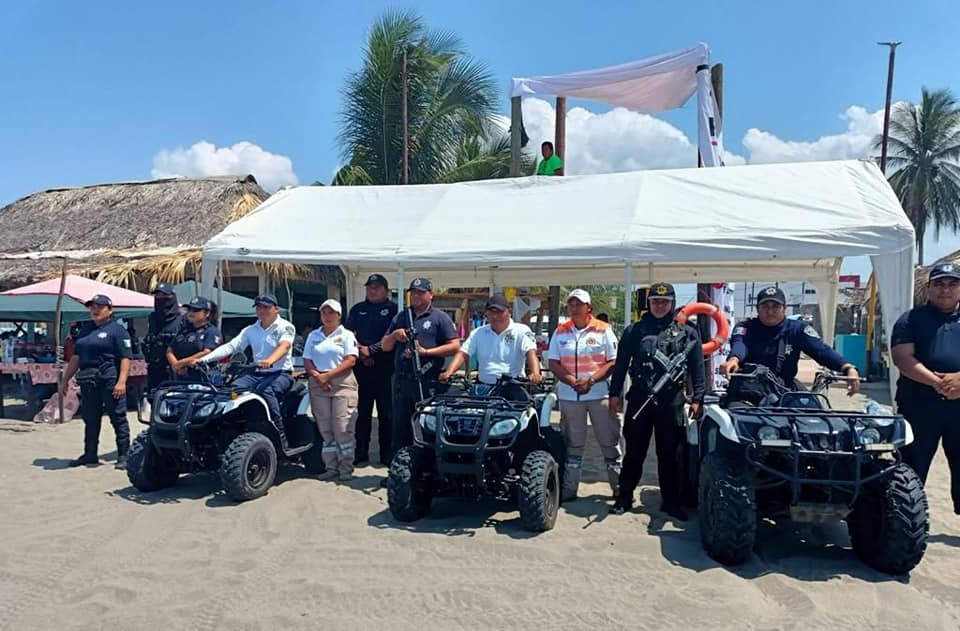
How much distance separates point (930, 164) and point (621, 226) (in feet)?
100

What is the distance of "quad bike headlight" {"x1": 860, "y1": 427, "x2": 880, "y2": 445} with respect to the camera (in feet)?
12.9

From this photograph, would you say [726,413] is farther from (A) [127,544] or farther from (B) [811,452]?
(A) [127,544]

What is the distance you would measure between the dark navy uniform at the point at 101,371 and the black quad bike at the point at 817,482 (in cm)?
516

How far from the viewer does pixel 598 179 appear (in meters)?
8.54

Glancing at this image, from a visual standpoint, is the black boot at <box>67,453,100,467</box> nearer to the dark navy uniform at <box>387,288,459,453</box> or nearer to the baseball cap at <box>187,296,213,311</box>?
the baseball cap at <box>187,296,213,311</box>

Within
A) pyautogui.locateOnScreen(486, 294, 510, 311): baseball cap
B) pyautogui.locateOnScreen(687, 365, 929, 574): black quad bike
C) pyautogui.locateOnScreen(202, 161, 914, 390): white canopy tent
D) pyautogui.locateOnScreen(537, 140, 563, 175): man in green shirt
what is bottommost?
pyautogui.locateOnScreen(687, 365, 929, 574): black quad bike

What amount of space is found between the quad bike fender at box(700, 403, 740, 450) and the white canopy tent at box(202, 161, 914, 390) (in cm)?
224

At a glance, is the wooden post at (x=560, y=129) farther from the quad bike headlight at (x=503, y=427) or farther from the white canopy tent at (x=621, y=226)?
the quad bike headlight at (x=503, y=427)

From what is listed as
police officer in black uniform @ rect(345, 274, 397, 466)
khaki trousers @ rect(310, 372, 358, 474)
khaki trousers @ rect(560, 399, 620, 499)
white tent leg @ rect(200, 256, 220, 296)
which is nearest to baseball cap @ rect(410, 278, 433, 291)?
police officer in black uniform @ rect(345, 274, 397, 466)

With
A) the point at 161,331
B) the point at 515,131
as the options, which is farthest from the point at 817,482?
the point at 515,131

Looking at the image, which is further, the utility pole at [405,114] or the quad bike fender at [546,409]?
the utility pole at [405,114]

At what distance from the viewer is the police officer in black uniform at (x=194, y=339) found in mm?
6457

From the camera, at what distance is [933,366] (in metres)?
4.53

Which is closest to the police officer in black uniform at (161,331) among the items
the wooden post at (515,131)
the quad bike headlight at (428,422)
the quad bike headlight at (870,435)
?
the quad bike headlight at (428,422)
